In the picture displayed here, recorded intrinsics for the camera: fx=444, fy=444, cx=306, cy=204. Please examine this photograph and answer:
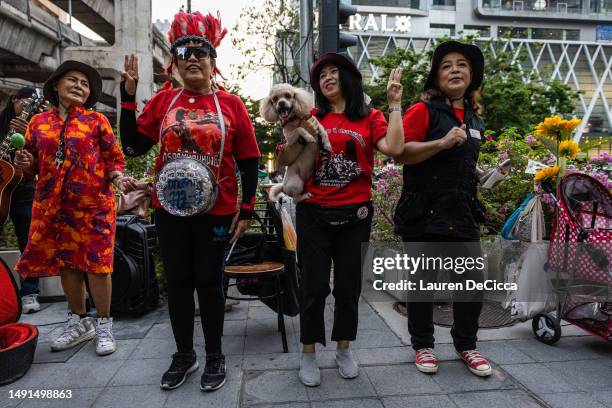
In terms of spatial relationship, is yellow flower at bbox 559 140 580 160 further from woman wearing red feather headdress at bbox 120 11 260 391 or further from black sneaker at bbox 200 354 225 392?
black sneaker at bbox 200 354 225 392

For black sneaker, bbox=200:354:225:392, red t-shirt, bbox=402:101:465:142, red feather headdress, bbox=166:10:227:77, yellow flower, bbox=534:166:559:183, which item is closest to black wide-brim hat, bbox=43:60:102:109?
red feather headdress, bbox=166:10:227:77

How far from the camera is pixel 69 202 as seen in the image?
3.22 meters

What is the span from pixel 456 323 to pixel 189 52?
2.46 metres

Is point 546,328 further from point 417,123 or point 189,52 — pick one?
point 189,52

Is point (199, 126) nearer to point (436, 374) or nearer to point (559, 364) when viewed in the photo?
point (436, 374)

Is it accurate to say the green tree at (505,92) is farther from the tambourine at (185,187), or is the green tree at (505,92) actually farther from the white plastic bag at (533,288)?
the tambourine at (185,187)

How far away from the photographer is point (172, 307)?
278 cm

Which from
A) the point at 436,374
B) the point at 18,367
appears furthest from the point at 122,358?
the point at 436,374

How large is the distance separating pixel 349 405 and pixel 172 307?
122 centimetres

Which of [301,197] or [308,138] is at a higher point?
[308,138]

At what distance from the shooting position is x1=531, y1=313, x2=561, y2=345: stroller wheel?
3.31 meters

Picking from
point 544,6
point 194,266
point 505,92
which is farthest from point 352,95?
Answer: point 544,6

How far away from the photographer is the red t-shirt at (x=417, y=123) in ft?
9.29

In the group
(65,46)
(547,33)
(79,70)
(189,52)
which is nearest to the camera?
(189,52)
